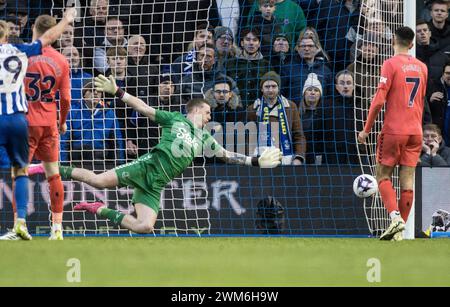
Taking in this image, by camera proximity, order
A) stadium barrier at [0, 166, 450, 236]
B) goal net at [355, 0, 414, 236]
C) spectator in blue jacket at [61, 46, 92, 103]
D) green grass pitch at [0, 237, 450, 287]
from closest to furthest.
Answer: green grass pitch at [0, 237, 450, 287], goal net at [355, 0, 414, 236], stadium barrier at [0, 166, 450, 236], spectator in blue jacket at [61, 46, 92, 103]

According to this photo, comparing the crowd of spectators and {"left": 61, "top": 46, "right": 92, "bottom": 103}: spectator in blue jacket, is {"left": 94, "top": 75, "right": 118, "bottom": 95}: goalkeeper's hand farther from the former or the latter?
{"left": 61, "top": 46, "right": 92, "bottom": 103}: spectator in blue jacket

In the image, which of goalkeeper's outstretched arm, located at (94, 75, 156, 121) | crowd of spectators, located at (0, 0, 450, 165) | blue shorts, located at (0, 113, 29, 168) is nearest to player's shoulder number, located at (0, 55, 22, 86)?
blue shorts, located at (0, 113, 29, 168)

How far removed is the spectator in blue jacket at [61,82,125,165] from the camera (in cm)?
1463

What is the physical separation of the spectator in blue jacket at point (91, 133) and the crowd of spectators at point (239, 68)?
15 millimetres

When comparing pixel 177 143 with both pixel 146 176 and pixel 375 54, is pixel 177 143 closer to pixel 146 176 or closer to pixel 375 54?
pixel 146 176

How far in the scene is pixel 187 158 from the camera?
42.0 ft

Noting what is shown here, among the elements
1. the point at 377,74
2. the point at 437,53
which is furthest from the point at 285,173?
the point at 437,53

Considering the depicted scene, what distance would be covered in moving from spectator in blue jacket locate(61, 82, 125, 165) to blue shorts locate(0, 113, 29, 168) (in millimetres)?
3424

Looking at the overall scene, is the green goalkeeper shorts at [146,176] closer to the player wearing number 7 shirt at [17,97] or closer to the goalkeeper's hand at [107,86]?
the goalkeeper's hand at [107,86]

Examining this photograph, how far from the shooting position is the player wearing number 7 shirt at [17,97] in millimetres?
10836

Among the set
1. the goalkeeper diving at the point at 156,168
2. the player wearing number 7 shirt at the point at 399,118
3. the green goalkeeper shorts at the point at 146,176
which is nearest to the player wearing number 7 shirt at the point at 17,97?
the goalkeeper diving at the point at 156,168

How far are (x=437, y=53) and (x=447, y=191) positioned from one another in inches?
95.9

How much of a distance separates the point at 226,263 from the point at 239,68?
20.6 ft

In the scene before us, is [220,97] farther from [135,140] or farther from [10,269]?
[10,269]
